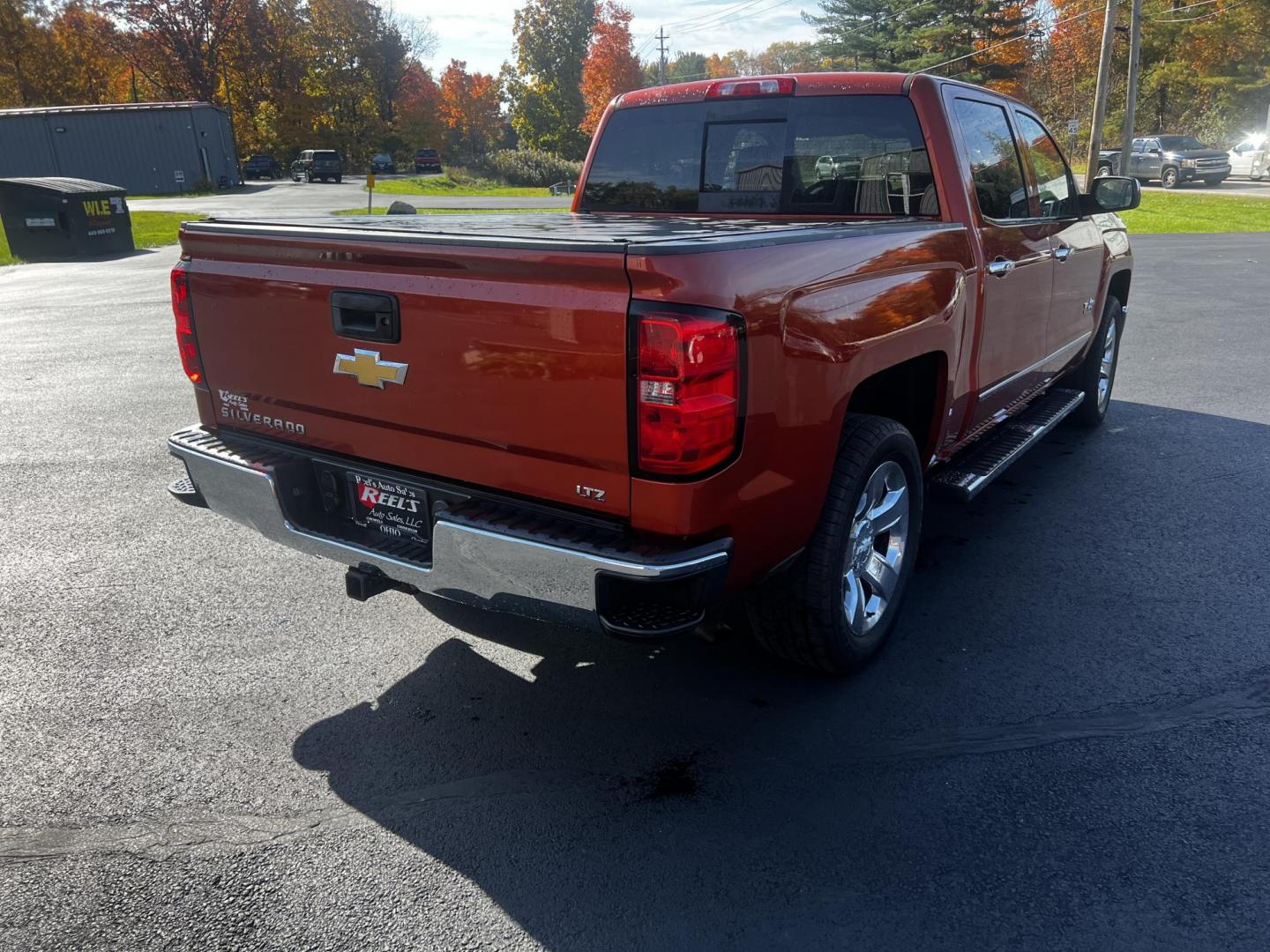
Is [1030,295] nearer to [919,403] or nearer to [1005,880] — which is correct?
[919,403]

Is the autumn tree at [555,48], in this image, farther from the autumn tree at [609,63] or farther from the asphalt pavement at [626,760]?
the asphalt pavement at [626,760]

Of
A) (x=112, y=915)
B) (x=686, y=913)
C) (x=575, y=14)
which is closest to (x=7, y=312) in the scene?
(x=112, y=915)

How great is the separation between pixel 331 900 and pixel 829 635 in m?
1.66

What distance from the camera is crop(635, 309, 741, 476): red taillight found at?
7.88 feet

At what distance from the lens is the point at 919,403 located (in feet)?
12.5

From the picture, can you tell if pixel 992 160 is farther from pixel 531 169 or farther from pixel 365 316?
pixel 531 169

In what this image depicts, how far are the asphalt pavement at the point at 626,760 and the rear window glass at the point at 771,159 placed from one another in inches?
66.1

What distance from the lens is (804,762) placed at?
117 inches

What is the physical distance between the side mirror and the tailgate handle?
12.7ft

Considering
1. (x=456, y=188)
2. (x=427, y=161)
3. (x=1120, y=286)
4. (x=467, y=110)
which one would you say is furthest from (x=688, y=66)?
(x=1120, y=286)

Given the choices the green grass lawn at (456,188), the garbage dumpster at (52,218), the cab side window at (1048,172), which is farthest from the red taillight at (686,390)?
the green grass lawn at (456,188)

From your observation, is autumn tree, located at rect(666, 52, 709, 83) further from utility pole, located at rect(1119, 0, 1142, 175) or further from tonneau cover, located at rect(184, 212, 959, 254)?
tonneau cover, located at rect(184, 212, 959, 254)

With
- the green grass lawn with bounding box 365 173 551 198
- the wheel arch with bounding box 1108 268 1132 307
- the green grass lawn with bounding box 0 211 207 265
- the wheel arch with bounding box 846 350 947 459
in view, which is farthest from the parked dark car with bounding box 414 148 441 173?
the wheel arch with bounding box 846 350 947 459

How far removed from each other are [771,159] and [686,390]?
228cm
